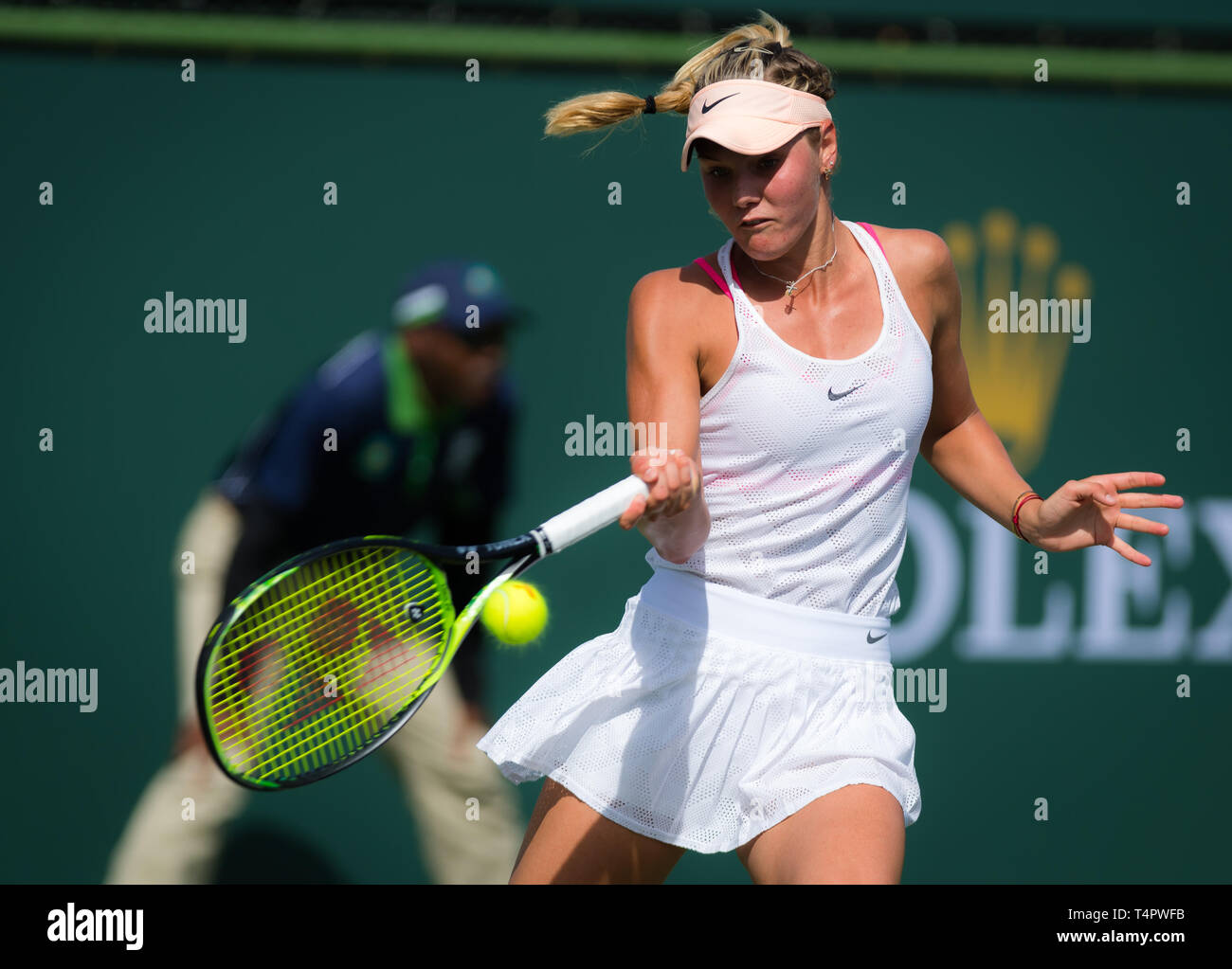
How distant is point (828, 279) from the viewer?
2.04 metres

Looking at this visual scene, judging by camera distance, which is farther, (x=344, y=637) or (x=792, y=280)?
(x=792, y=280)

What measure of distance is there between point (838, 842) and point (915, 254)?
0.87m

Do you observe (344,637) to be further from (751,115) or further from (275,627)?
(751,115)

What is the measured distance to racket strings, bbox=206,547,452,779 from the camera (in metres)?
1.72

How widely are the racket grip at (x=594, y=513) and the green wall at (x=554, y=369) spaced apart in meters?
1.77

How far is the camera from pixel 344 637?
1.84m

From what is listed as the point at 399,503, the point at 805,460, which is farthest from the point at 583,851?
the point at 399,503

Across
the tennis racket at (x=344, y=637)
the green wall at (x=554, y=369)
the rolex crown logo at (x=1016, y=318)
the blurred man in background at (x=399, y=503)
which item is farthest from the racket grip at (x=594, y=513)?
the rolex crown logo at (x=1016, y=318)

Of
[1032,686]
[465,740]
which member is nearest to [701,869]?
[465,740]

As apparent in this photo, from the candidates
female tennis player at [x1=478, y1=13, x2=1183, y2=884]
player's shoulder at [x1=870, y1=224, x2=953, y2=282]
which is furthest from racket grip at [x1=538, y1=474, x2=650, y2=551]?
player's shoulder at [x1=870, y1=224, x2=953, y2=282]

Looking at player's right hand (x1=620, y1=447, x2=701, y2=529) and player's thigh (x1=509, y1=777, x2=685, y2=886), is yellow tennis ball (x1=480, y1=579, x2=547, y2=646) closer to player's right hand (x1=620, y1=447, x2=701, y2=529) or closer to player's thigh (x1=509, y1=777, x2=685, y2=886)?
player's thigh (x1=509, y1=777, x2=685, y2=886)

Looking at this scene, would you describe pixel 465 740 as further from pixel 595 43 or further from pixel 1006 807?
pixel 595 43

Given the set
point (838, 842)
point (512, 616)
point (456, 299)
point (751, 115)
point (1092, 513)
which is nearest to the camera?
point (838, 842)

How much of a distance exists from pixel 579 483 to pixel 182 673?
1.07 meters
